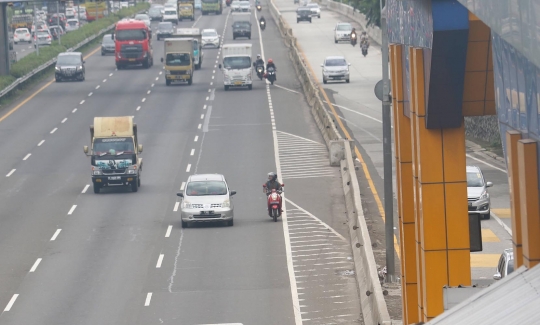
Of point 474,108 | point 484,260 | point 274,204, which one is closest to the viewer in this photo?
point 474,108

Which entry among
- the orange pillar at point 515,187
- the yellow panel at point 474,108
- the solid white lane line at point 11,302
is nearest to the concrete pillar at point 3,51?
the solid white lane line at point 11,302

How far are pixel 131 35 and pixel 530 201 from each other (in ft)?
240

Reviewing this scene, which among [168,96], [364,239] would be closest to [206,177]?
[364,239]

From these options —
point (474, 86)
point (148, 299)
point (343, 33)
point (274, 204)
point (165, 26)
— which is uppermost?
point (474, 86)

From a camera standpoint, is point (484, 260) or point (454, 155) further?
point (484, 260)

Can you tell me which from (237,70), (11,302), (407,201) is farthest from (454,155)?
(237,70)

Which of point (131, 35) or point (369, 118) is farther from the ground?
point (131, 35)

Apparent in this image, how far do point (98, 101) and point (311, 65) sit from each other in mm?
21086

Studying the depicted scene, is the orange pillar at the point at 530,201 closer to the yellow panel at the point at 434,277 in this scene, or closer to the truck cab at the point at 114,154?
the yellow panel at the point at 434,277

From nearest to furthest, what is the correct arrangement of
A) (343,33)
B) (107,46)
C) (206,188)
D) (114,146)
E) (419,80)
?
(419,80), (206,188), (114,146), (107,46), (343,33)

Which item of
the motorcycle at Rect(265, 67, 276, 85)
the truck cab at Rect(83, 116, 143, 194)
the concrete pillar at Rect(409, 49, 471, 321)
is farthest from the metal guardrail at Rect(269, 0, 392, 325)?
the truck cab at Rect(83, 116, 143, 194)

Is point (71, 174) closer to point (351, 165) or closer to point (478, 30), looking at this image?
point (351, 165)

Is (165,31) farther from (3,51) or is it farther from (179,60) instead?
(3,51)

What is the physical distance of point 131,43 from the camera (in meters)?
83.6
